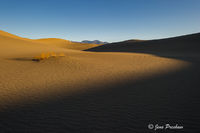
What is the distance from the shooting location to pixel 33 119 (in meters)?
3.09

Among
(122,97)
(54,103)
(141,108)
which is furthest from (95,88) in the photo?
(141,108)

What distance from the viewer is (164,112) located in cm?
330

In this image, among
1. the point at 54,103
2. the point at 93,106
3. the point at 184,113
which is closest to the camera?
the point at 184,113

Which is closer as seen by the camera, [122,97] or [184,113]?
[184,113]

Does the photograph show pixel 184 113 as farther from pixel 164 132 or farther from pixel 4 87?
pixel 4 87

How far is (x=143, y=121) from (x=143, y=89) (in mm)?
2322

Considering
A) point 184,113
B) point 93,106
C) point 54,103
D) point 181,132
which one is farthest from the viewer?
point 54,103

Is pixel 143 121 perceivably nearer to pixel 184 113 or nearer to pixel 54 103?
pixel 184 113

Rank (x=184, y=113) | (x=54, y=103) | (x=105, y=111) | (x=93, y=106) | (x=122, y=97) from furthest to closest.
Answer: (x=122, y=97)
(x=54, y=103)
(x=93, y=106)
(x=105, y=111)
(x=184, y=113)

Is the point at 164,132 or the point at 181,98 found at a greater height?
the point at 181,98

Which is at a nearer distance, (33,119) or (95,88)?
(33,119)

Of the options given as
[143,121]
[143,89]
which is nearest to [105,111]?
[143,121]

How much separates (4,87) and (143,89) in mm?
5961

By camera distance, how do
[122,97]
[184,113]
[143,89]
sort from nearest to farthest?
[184,113], [122,97], [143,89]
